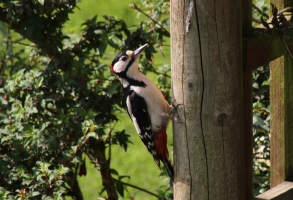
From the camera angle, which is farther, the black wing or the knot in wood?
the black wing

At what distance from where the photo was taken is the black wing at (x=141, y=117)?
4312 mm

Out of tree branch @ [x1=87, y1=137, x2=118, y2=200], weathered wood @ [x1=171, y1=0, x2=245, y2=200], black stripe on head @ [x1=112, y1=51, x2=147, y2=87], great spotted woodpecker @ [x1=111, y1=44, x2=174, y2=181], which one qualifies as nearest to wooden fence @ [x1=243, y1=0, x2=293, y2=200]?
weathered wood @ [x1=171, y1=0, x2=245, y2=200]

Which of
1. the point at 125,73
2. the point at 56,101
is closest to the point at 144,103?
the point at 125,73

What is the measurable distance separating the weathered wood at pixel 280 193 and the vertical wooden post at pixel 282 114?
70mm

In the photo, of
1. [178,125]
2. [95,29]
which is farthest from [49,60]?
[178,125]

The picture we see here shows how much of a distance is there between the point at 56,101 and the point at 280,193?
198cm

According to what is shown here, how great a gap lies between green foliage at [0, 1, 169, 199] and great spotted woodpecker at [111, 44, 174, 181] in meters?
0.25

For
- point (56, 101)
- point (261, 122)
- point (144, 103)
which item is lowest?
point (261, 122)

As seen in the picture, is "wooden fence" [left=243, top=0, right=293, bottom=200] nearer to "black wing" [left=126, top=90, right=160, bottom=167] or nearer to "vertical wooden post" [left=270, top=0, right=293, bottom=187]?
"vertical wooden post" [left=270, top=0, right=293, bottom=187]

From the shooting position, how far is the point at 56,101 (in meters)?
4.65

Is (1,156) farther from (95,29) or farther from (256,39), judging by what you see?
(256,39)

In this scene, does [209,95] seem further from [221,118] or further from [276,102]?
[276,102]

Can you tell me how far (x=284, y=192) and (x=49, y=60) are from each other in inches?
98.3

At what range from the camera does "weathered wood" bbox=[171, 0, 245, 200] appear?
2967 mm
